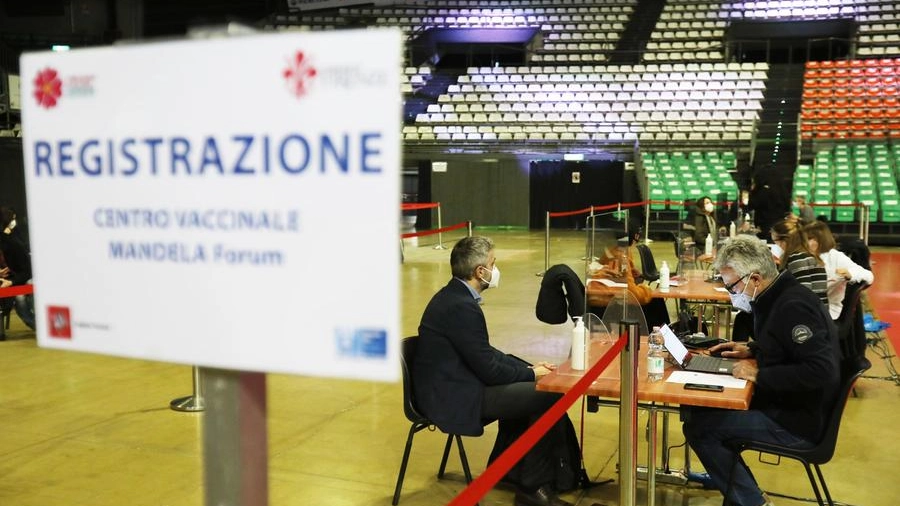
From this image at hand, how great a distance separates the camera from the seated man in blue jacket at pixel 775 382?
3.44 m

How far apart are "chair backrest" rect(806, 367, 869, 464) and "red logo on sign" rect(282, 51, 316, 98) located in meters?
3.02

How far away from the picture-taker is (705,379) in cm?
361

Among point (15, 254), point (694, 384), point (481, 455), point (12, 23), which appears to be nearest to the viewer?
point (694, 384)

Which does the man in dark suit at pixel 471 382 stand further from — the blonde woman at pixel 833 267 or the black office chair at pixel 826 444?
the blonde woman at pixel 833 267

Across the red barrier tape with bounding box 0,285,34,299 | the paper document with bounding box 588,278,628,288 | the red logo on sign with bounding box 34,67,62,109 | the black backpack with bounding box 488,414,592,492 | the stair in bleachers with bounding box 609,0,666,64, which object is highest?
the stair in bleachers with bounding box 609,0,666,64

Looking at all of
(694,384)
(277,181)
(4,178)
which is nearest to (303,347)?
(277,181)

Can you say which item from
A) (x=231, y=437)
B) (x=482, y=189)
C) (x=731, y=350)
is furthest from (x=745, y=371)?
(x=482, y=189)

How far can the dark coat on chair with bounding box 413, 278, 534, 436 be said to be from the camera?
12.5 feet

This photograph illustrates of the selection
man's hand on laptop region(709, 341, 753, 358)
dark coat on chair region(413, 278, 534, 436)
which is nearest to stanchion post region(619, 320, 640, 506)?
dark coat on chair region(413, 278, 534, 436)

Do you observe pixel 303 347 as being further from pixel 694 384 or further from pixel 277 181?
pixel 694 384

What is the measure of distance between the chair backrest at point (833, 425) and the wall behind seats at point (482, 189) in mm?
17344

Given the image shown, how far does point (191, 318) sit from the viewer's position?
3.62 feet

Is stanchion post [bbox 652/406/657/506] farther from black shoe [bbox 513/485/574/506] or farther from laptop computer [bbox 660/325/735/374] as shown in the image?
black shoe [bbox 513/485/574/506]

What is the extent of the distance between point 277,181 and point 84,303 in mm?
346
